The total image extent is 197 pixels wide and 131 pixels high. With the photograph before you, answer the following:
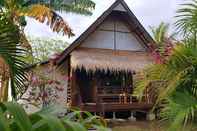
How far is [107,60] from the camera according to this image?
1803cm

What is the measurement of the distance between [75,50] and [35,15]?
19.3 feet

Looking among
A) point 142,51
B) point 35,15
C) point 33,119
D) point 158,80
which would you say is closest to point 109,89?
point 142,51

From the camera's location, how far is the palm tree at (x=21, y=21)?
391 centimetres

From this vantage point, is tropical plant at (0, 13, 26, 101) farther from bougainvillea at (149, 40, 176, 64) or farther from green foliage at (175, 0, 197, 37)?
green foliage at (175, 0, 197, 37)

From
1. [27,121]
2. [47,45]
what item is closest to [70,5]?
[27,121]

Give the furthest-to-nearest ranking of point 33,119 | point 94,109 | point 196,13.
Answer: point 94,109
point 196,13
point 33,119

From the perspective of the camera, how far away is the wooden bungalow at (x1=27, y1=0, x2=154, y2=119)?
58.0 ft

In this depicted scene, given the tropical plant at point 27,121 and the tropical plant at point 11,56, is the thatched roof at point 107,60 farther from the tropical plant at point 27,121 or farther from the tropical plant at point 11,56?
the tropical plant at point 27,121

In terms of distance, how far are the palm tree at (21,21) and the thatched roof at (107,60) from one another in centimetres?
191

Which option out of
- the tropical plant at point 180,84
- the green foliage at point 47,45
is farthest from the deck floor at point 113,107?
the green foliage at point 47,45

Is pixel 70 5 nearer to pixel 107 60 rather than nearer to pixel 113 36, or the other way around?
pixel 113 36

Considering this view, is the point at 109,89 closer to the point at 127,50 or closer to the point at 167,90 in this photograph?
the point at 127,50

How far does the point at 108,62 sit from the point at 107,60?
146 millimetres

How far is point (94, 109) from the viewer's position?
679 inches
